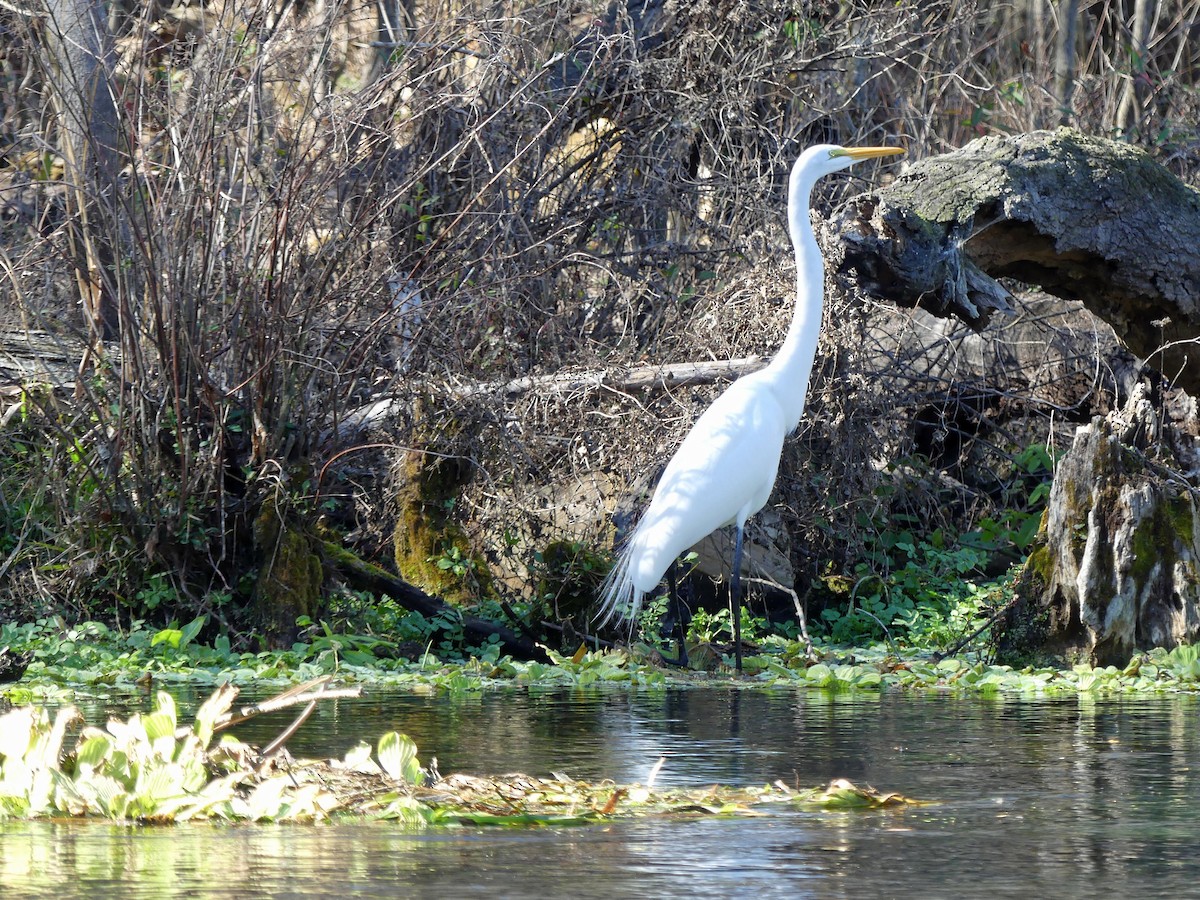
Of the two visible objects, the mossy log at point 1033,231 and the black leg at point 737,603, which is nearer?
the mossy log at point 1033,231

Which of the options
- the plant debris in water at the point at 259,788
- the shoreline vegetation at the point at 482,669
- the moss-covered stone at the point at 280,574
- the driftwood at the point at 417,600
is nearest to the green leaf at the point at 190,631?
the shoreline vegetation at the point at 482,669

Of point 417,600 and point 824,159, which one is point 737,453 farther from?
A: point 417,600

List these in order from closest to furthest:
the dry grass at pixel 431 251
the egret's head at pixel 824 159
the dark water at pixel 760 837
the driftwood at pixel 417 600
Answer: the dark water at pixel 760 837 → the dry grass at pixel 431 251 → the driftwood at pixel 417 600 → the egret's head at pixel 824 159

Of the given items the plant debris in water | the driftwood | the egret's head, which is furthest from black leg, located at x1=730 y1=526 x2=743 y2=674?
the plant debris in water

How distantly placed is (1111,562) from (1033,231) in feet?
5.28

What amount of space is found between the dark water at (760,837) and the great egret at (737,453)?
8.40 ft

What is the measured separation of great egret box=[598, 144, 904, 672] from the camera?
297 inches

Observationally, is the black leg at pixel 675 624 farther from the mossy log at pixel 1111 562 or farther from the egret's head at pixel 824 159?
the egret's head at pixel 824 159

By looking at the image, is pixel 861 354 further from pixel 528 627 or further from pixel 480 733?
pixel 480 733

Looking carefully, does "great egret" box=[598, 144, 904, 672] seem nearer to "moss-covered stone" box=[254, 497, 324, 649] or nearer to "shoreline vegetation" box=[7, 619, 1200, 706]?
"shoreline vegetation" box=[7, 619, 1200, 706]

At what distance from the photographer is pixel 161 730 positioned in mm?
3428

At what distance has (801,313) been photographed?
7898 mm

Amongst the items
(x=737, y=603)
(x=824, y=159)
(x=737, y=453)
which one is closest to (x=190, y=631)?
(x=737, y=603)

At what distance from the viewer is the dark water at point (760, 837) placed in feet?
8.87
